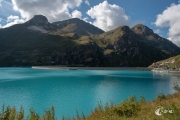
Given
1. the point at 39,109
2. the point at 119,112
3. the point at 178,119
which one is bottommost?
the point at 39,109

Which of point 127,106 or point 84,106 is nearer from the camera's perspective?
point 127,106

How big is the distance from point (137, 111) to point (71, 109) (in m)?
19.6

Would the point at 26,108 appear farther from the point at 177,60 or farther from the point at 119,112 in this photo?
the point at 177,60

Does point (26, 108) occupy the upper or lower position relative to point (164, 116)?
lower

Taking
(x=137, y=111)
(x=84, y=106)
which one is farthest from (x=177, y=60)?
(x=137, y=111)

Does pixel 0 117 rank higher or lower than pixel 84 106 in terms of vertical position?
higher

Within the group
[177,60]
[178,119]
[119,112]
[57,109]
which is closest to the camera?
[178,119]

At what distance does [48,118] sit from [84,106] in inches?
969

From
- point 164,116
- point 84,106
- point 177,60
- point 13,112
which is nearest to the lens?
point 164,116

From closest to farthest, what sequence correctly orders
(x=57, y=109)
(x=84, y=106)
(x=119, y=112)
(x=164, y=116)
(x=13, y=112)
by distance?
(x=164, y=116), (x=13, y=112), (x=119, y=112), (x=57, y=109), (x=84, y=106)

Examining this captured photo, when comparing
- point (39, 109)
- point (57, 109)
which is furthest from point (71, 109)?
point (39, 109)

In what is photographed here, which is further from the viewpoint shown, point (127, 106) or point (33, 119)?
point (127, 106)

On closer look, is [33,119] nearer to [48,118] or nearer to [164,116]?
[48,118]

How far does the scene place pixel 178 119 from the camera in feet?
30.2
